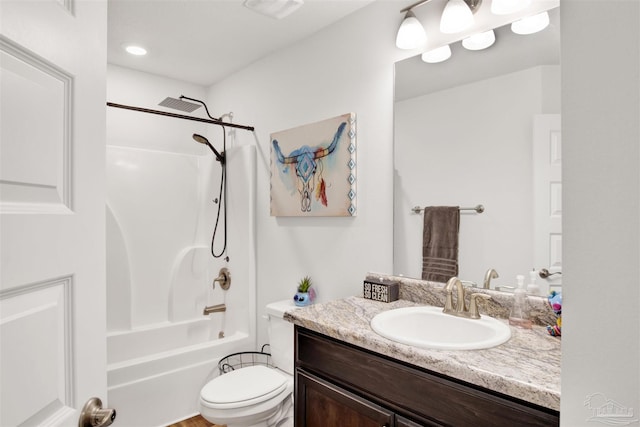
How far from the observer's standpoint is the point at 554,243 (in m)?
1.46

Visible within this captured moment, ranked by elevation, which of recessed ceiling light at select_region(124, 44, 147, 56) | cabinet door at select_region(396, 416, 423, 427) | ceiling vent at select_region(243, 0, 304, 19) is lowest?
cabinet door at select_region(396, 416, 423, 427)

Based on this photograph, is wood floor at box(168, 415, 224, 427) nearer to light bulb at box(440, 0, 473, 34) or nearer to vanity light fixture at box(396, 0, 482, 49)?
vanity light fixture at box(396, 0, 482, 49)

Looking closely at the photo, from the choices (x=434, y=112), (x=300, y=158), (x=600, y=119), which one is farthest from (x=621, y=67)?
(x=300, y=158)

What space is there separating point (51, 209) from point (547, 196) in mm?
1588

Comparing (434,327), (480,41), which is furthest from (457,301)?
(480,41)

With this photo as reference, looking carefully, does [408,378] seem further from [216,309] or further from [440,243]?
[216,309]

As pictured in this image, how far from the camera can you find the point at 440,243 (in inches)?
71.6

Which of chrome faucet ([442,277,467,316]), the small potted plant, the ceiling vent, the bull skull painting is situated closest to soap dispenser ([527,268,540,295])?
chrome faucet ([442,277,467,316])

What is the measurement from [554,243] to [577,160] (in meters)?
1.23

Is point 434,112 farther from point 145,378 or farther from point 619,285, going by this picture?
point 145,378

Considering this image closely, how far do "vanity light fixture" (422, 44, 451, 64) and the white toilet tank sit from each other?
62.1 inches

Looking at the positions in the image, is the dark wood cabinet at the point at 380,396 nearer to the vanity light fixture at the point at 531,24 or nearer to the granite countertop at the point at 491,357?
the granite countertop at the point at 491,357

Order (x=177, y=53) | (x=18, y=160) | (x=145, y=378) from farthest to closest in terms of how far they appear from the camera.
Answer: (x=177, y=53)
(x=145, y=378)
(x=18, y=160)

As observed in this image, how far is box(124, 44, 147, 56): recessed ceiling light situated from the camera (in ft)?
8.68
